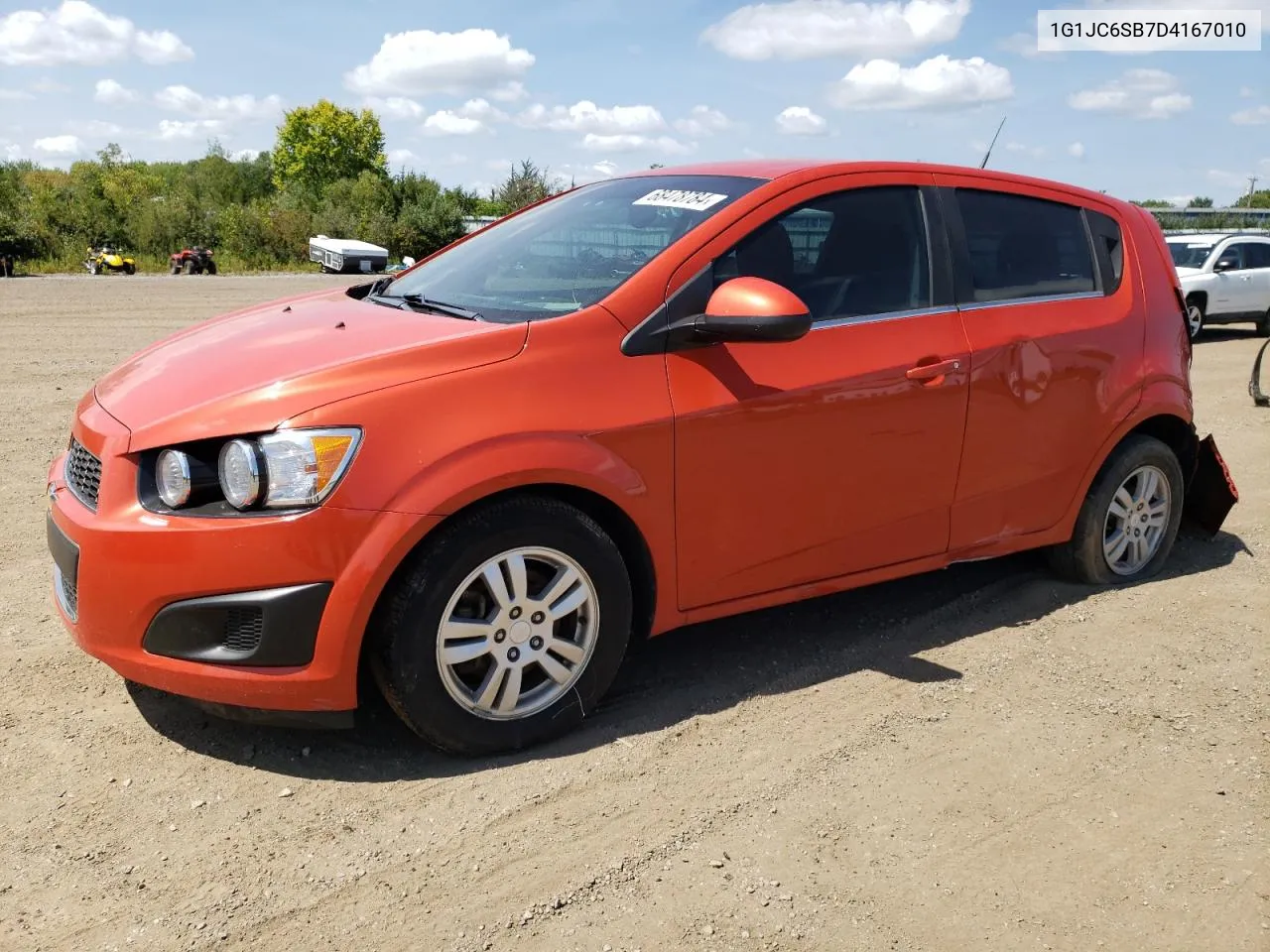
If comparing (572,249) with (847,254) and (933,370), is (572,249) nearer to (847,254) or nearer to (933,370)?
(847,254)

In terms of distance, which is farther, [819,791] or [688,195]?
[688,195]

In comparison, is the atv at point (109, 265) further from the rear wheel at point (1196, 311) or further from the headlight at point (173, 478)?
the headlight at point (173, 478)

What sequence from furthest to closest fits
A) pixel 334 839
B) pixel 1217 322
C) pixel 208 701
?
pixel 1217 322, pixel 208 701, pixel 334 839

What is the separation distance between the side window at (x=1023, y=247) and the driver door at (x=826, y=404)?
20 cm

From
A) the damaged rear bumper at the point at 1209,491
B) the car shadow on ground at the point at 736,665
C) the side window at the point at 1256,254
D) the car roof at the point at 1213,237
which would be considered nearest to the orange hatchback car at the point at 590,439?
the car shadow on ground at the point at 736,665

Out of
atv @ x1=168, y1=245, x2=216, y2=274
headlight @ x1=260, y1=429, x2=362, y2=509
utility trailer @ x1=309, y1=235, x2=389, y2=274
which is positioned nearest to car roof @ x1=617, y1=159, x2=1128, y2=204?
headlight @ x1=260, y1=429, x2=362, y2=509

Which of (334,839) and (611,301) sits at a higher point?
(611,301)

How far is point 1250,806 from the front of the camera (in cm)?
315

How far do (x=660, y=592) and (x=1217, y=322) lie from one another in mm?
16420

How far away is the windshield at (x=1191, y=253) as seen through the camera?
1709 cm

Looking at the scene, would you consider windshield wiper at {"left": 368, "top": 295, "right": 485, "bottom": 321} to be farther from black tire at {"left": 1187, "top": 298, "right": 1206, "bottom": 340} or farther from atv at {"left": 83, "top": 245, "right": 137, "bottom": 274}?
atv at {"left": 83, "top": 245, "right": 137, "bottom": 274}

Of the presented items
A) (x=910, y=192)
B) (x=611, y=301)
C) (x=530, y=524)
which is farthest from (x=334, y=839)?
(x=910, y=192)

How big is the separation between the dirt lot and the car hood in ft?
3.24

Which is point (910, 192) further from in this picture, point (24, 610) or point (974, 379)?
point (24, 610)
